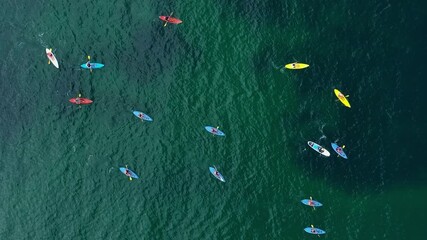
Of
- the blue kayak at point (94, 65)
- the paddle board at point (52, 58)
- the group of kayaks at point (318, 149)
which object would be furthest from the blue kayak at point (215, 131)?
the paddle board at point (52, 58)

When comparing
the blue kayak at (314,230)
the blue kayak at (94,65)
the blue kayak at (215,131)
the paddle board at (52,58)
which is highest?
the blue kayak at (94,65)

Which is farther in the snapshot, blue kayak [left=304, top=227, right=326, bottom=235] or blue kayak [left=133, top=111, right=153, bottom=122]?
blue kayak [left=133, top=111, right=153, bottom=122]

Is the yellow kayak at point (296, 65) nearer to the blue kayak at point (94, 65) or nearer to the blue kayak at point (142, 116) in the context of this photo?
the blue kayak at point (142, 116)

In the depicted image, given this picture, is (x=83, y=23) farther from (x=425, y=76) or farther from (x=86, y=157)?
(x=425, y=76)

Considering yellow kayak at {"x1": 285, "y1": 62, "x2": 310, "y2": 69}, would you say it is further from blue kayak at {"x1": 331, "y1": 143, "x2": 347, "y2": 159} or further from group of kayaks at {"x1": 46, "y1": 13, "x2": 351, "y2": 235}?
blue kayak at {"x1": 331, "y1": 143, "x2": 347, "y2": 159}

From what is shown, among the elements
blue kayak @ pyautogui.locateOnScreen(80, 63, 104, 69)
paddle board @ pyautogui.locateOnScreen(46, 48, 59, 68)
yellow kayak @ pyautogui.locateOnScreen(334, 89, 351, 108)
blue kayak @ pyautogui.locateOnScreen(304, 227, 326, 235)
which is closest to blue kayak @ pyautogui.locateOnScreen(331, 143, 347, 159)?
yellow kayak @ pyautogui.locateOnScreen(334, 89, 351, 108)

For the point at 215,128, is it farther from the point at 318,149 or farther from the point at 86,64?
the point at 86,64

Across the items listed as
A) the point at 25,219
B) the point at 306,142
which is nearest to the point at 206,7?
the point at 306,142

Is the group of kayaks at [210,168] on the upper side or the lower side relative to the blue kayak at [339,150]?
lower
